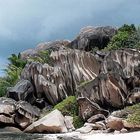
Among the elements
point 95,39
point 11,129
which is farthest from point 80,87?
point 95,39

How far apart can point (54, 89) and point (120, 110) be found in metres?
8.26

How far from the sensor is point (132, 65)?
28625mm

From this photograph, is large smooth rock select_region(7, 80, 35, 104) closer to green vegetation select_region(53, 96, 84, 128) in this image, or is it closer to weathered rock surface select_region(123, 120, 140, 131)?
green vegetation select_region(53, 96, 84, 128)

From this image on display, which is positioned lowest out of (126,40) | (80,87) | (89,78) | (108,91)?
(108,91)

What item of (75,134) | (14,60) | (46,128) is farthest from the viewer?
(14,60)

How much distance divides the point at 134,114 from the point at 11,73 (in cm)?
2106

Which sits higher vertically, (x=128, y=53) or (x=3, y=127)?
(x=128, y=53)

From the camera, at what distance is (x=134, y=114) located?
23.1 m

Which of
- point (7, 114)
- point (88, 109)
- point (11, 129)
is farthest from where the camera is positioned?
point (7, 114)

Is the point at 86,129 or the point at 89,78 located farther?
the point at 89,78

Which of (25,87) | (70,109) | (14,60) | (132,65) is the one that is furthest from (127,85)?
(14,60)

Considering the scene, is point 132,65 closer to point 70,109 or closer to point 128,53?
point 128,53

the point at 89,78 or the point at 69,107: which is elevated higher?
the point at 89,78

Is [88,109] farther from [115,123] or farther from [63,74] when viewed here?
[63,74]
